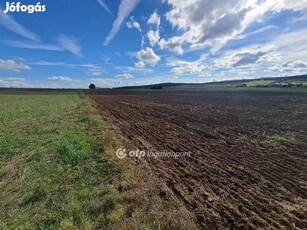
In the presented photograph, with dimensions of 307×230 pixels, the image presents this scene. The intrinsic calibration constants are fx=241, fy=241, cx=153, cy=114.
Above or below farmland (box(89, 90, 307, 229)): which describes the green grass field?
above

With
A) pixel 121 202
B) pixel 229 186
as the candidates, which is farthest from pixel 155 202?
pixel 229 186

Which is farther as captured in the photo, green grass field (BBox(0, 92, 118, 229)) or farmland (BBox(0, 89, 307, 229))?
green grass field (BBox(0, 92, 118, 229))

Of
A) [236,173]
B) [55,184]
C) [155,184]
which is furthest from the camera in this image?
[236,173]

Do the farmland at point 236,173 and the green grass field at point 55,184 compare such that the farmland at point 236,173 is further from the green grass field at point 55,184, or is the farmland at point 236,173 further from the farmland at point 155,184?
the green grass field at point 55,184

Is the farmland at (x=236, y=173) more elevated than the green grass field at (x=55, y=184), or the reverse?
the green grass field at (x=55, y=184)

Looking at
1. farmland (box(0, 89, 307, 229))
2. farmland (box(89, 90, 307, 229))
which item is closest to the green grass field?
farmland (box(0, 89, 307, 229))

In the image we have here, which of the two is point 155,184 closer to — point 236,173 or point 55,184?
point 236,173

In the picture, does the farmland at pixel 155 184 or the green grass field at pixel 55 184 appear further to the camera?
the green grass field at pixel 55 184

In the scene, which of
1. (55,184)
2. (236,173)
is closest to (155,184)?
(236,173)

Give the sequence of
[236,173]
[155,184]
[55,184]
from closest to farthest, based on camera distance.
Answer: [155,184], [55,184], [236,173]

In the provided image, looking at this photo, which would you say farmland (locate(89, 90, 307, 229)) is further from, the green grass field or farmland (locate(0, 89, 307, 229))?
the green grass field

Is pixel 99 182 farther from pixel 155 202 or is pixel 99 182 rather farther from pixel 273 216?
pixel 273 216

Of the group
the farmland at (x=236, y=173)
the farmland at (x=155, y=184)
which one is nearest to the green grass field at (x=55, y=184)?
the farmland at (x=155, y=184)

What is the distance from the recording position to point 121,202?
5.37m
